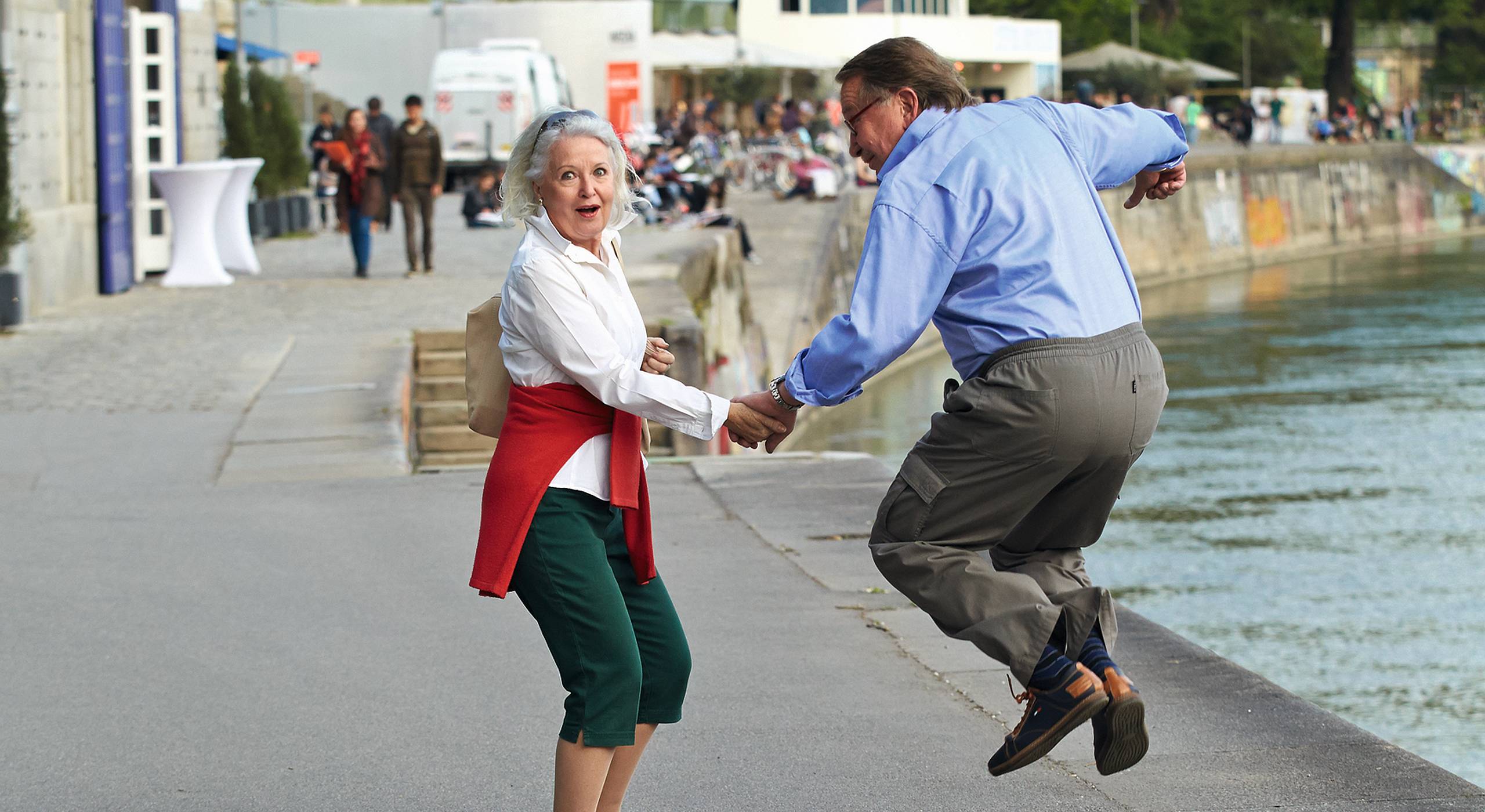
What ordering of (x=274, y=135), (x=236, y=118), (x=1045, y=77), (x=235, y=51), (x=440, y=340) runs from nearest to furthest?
(x=440, y=340) → (x=236, y=118) → (x=274, y=135) → (x=235, y=51) → (x=1045, y=77)

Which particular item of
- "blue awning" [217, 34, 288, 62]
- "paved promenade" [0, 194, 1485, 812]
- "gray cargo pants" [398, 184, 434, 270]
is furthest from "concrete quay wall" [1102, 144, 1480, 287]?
"paved promenade" [0, 194, 1485, 812]

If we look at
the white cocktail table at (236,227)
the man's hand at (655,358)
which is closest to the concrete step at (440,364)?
the white cocktail table at (236,227)

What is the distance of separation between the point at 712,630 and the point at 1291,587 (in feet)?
27.2

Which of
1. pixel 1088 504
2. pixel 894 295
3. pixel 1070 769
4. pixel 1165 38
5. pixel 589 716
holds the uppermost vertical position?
pixel 1165 38

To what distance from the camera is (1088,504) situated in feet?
12.5

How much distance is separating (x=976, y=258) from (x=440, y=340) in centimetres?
903

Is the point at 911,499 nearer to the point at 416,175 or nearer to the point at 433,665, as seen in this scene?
the point at 433,665

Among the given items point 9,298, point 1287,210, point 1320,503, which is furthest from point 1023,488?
point 1287,210

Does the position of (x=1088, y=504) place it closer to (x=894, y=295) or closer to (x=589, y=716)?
(x=894, y=295)

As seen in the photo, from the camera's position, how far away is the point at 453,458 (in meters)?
11.2

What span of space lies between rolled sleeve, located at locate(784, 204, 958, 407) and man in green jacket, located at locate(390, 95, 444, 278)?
46.2 feet

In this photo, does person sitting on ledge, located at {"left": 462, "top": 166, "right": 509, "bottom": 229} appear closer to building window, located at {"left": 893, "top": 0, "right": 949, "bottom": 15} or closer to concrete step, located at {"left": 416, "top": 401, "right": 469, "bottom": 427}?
concrete step, located at {"left": 416, "top": 401, "right": 469, "bottom": 427}

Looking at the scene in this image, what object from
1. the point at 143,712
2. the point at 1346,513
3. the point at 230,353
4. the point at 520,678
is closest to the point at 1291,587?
the point at 1346,513

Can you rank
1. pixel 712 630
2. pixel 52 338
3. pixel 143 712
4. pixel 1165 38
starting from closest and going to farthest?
pixel 143 712 → pixel 712 630 → pixel 52 338 → pixel 1165 38
